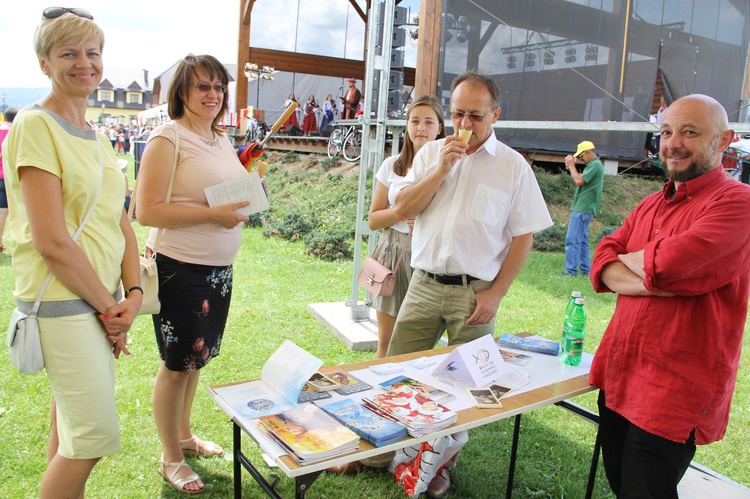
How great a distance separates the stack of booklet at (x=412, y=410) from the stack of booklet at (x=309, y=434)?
0.55 feet

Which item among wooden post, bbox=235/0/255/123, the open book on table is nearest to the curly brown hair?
the open book on table

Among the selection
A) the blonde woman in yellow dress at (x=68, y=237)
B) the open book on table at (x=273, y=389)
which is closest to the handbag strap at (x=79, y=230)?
the blonde woman in yellow dress at (x=68, y=237)

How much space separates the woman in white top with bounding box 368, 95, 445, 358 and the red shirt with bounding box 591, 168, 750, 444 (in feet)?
4.63

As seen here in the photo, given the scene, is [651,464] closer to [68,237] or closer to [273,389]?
[273,389]

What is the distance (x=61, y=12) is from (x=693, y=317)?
2.15 meters

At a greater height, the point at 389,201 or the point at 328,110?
the point at 328,110

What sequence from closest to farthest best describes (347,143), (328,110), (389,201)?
1. (389,201)
2. (347,143)
3. (328,110)

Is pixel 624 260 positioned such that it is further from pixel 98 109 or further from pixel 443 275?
pixel 98 109

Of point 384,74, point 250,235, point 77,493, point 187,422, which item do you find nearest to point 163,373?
point 187,422

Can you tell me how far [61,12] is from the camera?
66.1 inches

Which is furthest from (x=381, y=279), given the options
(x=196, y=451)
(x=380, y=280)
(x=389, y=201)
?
(x=196, y=451)

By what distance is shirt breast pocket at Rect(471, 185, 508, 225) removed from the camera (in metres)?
2.30

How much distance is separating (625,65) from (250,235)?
6297 mm

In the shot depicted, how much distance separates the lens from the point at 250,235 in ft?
31.4
